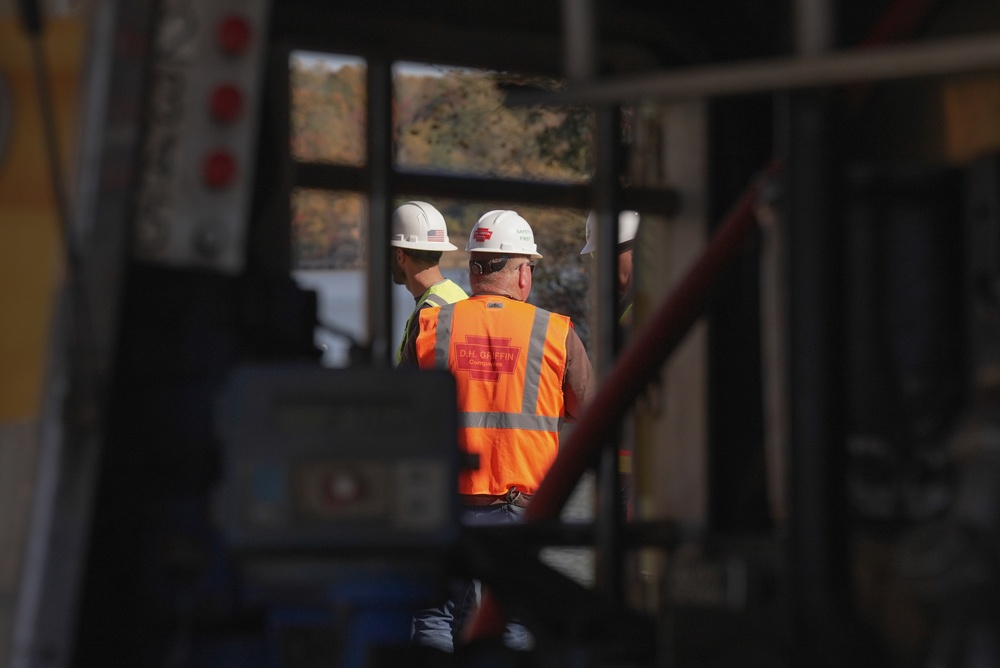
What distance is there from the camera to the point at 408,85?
330 centimetres

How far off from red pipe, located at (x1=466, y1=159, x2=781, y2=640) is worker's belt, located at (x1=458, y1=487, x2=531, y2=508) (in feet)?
5.73

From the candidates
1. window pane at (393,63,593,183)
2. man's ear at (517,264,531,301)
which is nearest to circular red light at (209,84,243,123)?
window pane at (393,63,593,183)

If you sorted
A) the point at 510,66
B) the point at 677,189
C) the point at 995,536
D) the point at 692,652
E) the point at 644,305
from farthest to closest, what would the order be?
1. the point at 644,305
2. the point at 677,189
3. the point at 510,66
4. the point at 692,652
5. the point at 995,536

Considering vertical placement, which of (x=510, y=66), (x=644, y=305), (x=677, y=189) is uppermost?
(x=510, y=66)

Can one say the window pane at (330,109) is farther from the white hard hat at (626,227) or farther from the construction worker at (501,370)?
the construction worker at (501,370)

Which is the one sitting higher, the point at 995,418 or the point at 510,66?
the point at 510,66

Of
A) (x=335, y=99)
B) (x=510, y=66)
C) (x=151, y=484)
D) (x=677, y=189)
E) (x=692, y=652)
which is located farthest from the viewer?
(x=677, y=189)

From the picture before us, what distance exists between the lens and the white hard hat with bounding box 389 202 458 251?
4.70 metres

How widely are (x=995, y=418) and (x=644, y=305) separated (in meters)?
2.37

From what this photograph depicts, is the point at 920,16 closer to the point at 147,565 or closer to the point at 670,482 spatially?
the point at 147,565

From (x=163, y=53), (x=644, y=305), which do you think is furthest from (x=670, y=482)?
(x=163, y=53)

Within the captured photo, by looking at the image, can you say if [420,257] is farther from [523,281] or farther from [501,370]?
[501,370]

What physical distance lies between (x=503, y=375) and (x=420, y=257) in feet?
1.55

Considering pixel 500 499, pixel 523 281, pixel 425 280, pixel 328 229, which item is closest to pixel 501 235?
pixel 523 281
